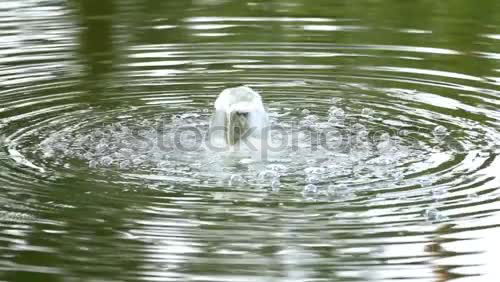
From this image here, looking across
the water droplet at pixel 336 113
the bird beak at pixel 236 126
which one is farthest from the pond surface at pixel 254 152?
the bird beak at pixel 236 126

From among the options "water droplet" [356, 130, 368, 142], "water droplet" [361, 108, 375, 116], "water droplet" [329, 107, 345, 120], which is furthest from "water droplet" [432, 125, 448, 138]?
"water droplet" [329, 107, 345, 120]

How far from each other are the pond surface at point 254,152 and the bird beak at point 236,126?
0.43 ft

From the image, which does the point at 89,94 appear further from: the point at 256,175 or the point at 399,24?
the point at 399,24

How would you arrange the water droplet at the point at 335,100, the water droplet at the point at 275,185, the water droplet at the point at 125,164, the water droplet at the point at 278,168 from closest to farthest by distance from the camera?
the water droplet at the point at 275,185
the water droplet at the point at 278,168
the water droplet at the point at 125,164
the water droplet at the point at 335,100

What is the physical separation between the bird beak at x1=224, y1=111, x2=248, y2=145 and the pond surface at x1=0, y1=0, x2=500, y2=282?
0.13 meters

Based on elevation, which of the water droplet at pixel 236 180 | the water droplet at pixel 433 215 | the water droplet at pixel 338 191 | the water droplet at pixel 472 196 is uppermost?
the water droplet at pixel 236 180

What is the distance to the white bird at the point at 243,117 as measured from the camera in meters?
6.89

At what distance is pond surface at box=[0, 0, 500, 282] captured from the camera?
5.39 m

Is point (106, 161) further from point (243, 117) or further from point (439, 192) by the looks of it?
point (439, 192)

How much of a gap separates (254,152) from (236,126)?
0.21m

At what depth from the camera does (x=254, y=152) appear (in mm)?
6816

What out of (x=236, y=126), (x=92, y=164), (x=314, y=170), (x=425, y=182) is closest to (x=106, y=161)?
(x=92, y=164)

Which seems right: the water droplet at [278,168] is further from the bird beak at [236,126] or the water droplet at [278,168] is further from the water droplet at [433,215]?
the water droplet at [433,215]

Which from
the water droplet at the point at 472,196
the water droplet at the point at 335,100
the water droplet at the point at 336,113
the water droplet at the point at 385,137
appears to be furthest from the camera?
the water droplet at the point at 335,100
